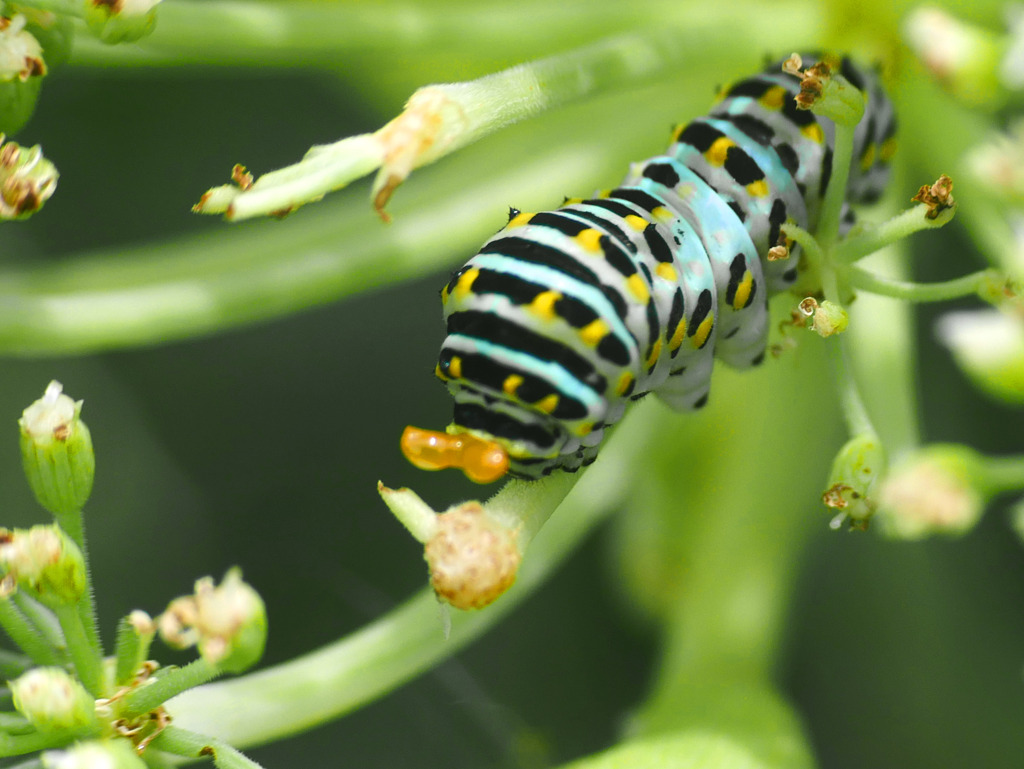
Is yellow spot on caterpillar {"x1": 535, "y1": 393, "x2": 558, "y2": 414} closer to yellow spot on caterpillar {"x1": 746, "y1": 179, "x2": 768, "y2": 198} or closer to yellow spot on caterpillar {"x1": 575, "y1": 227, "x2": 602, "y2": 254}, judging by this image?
yellow spot on caterpillar {"x1": 575, "y1": 227, "x2": 602, "y2": 254}

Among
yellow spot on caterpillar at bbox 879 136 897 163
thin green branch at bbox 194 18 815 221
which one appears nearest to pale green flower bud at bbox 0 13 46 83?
thin green branch at bbox 194 18 815 221

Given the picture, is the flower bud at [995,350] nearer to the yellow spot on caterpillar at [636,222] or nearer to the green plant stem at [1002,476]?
the green plant stem at [1002,476]

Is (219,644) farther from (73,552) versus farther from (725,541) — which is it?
(725,541)

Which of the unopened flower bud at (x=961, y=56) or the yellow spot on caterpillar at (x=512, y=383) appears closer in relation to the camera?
the yellow spot on caterpillar at (x=512, y=383)

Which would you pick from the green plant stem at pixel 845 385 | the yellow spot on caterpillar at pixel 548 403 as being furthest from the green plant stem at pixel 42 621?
the green plant stem at pixel 845 385

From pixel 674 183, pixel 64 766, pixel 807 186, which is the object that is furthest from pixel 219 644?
pixel 807 186

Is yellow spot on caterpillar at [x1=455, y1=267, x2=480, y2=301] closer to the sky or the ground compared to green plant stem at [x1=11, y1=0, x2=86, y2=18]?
closer to the ground

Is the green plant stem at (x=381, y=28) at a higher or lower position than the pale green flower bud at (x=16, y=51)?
lower
